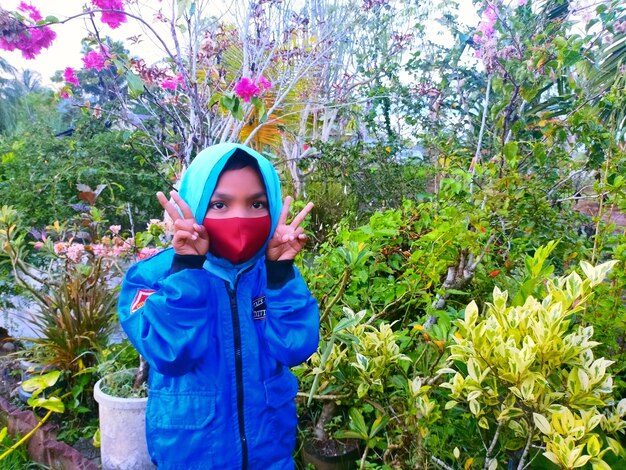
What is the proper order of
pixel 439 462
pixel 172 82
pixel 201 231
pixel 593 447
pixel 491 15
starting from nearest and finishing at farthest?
pixel 593 447 < pixel 201 231 < pixel 439 462 < pixel 172 82 < pixel 491 15

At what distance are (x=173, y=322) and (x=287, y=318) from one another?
316 millimetres

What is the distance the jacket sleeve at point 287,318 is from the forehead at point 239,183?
22 cm

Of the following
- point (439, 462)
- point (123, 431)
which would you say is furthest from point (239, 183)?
point (123, 431)

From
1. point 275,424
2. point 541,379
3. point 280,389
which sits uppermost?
point 541,379

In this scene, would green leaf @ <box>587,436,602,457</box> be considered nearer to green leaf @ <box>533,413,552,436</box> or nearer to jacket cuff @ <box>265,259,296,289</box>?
green leaf @ <box>533,413,552,436</box>

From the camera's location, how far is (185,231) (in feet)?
4.03

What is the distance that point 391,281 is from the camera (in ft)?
7.48

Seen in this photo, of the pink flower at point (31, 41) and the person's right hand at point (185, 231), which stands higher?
the pink flower at point (31, 41)

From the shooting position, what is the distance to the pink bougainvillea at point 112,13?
222 cm

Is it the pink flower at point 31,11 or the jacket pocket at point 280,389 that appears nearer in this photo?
the jacket pocket at point 280,389

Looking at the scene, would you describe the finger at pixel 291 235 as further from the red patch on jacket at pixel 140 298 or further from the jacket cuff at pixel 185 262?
the red patch on jacket at pixel 140 298

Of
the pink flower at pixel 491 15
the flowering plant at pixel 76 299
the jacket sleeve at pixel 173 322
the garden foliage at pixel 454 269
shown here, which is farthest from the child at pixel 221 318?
the pink flower at pixel 491 15

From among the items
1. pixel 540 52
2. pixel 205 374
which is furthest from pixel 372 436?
pixel 540 52

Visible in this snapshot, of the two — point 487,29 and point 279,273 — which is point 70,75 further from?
point 487,29
